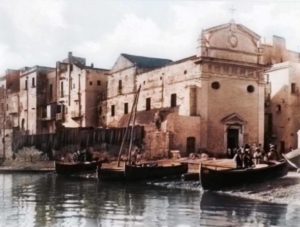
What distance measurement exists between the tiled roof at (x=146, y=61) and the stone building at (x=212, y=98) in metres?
4.71

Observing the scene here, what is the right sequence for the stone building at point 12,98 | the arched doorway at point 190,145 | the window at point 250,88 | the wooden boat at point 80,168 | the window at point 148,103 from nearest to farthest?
the wooden boat at point 80,168
the arched doorway at point 190,145
the window at point 250,88
the window at point 148,103
the stone building at point 12,98

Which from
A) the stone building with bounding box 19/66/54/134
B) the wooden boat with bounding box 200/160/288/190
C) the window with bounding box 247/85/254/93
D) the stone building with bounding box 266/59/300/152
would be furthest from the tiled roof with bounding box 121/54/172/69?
the wooden boat with bounding box 200/160/288/190

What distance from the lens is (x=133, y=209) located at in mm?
17734

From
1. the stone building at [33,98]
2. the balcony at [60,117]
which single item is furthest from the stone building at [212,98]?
the stone building at [33,98]

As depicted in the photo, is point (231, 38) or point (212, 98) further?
point (231, 38)

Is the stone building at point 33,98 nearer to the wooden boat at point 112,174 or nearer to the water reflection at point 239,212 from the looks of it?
the wooden boat at point 112,174

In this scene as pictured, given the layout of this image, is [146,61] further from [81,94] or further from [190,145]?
[190,145]

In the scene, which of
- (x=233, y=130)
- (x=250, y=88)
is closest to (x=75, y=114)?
(x=233, y=130)

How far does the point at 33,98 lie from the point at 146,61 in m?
17.1

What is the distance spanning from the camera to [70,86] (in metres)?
52.8

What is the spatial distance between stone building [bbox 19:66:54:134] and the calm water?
1278 inches

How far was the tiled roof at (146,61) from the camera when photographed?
45.3 meters

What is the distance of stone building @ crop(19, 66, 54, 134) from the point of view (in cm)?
5694

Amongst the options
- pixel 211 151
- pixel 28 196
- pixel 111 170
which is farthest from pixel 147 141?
pixel 28 196
